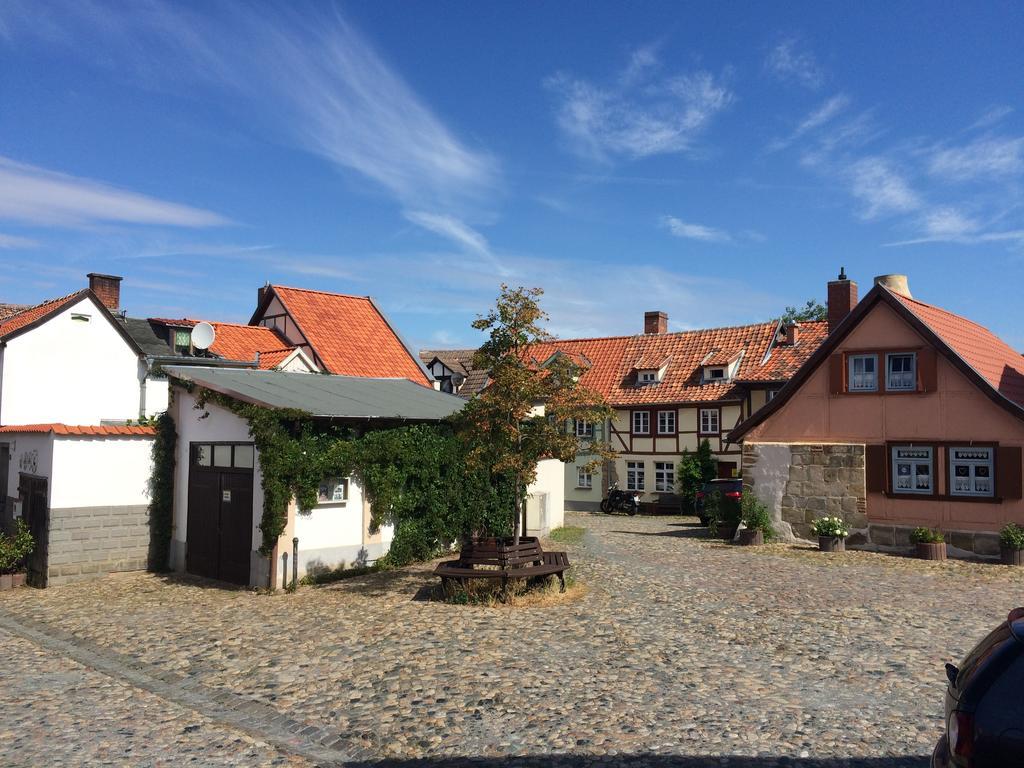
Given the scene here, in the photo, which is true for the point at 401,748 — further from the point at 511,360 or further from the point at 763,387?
the point at 763,387

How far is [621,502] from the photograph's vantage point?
116ft

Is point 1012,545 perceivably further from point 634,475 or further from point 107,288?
point 107,288

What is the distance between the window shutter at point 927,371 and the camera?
20.4 metres

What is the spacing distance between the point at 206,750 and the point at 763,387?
99.7 feet

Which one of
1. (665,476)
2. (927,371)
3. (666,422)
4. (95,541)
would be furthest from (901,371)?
(95,541)

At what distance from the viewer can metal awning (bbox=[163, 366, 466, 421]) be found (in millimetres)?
15758

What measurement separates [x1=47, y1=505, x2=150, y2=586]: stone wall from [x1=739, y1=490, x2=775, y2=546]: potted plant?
591 inches

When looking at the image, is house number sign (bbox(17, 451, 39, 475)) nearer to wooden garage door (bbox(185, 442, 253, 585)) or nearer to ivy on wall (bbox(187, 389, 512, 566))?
wooden garage door (bbox(185, 442, 253, 585))

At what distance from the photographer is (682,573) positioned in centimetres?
1677

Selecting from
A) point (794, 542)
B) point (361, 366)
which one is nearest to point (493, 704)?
point (794, 542)

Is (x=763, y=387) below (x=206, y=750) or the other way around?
the other way around

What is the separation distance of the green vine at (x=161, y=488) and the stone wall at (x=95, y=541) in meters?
0.17

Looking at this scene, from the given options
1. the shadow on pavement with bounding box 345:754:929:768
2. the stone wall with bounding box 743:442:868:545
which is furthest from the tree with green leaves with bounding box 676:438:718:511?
the shadow on pavement with bounding box 345:754:929:768

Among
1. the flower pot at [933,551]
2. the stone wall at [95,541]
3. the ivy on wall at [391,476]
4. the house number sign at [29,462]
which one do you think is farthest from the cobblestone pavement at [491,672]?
the flower pot at [933,551]
